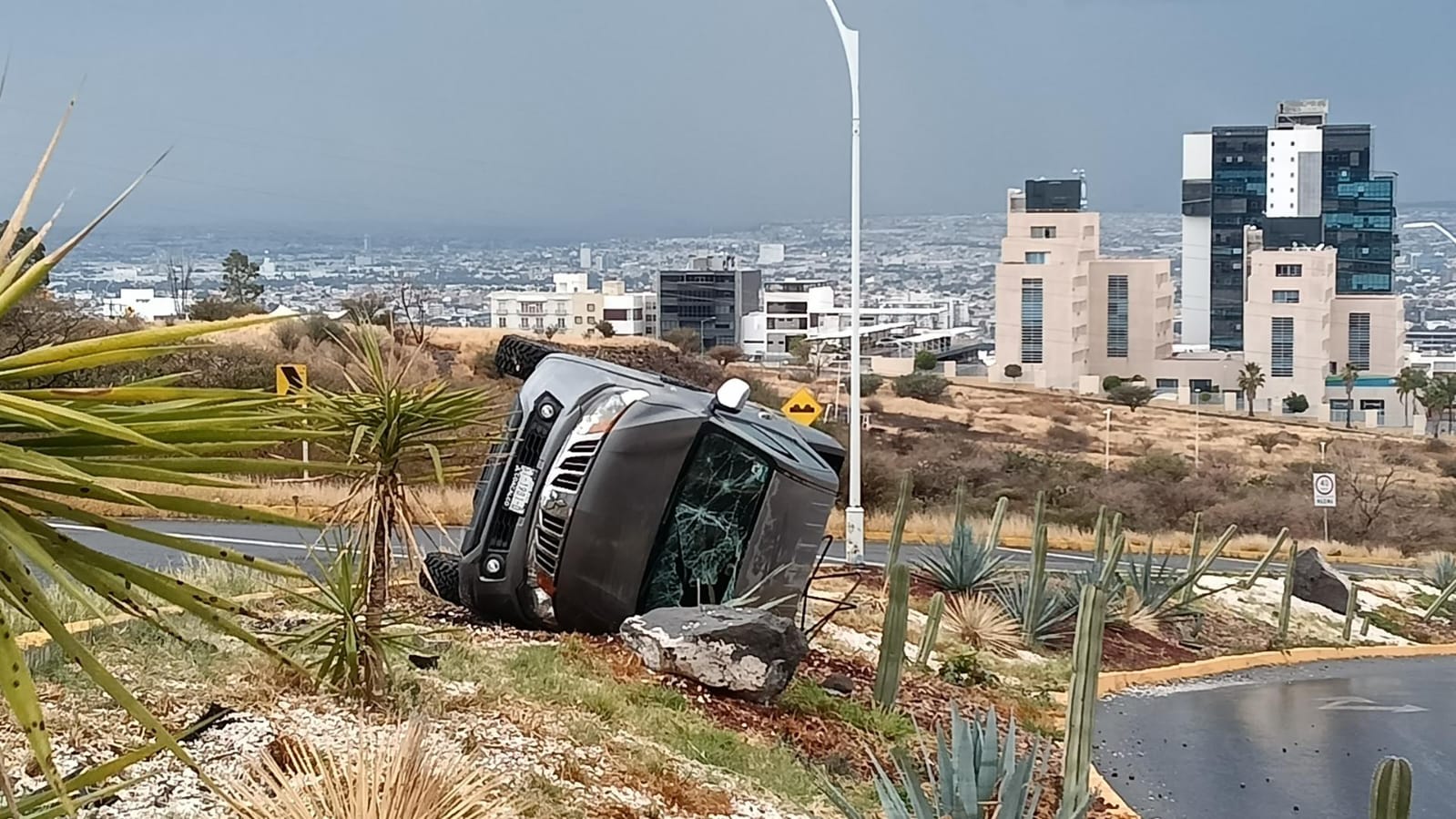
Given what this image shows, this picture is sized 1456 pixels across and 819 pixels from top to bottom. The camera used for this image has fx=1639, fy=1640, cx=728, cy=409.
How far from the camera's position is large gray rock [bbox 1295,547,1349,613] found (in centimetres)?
2206

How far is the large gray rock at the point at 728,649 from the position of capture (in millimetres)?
9836

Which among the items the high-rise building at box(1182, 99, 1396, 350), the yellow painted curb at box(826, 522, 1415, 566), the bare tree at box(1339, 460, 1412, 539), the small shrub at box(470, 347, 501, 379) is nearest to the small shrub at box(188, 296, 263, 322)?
the small shrub at box(470, 347, 501, 379)

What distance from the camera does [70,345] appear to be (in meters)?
2.89

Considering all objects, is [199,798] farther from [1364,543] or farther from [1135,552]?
[1364,543]

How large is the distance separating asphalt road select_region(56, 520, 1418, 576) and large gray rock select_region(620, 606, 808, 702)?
528 centimetres

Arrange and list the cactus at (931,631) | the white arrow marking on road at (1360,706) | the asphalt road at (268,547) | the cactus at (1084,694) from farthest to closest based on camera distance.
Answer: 1. the asphalt road at (268,547)
2. the white arrow marking on road at (1360,706)
3. the cactus at (931,631)
4. the cactus at (1084,694)

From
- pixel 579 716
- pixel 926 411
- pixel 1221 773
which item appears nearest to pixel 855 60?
pixel 1221 773

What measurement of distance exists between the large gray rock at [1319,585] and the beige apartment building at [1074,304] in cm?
8997

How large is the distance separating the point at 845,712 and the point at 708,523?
151cm

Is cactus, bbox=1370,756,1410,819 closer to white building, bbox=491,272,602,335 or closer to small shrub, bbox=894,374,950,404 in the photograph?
small shrub, bbox=894,374,950,404

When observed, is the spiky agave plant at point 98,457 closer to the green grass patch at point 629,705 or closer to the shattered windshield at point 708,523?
the green grass patch at point 629,705

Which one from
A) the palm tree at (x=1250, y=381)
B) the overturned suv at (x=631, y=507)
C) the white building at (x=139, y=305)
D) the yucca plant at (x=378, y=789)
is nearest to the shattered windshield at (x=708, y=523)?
the overturned suv at (x=631, y=507)

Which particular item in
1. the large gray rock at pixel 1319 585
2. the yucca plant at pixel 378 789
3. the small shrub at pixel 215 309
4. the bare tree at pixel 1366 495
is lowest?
the bare tree at pixel 1366 495

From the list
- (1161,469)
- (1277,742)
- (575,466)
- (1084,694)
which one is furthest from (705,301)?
(1084,694)
